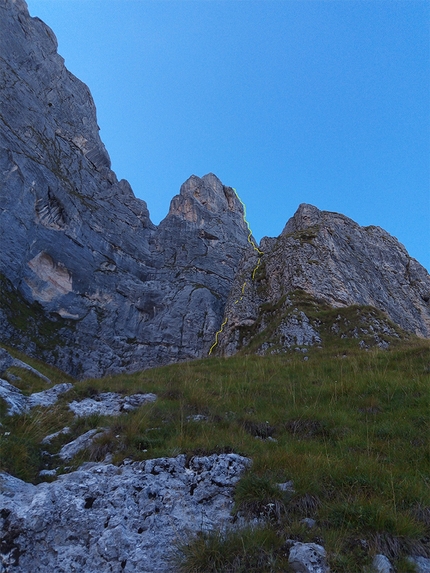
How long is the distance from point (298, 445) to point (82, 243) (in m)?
49.7

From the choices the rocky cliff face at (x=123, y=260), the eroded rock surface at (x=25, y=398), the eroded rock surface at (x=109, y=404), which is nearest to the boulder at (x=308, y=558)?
the eroded rock surface at (x=109, y=404)

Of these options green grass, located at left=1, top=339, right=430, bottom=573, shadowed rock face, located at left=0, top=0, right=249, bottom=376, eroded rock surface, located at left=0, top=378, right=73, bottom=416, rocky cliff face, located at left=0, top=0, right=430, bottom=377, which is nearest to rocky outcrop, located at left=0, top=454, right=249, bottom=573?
green grass, located at left=1, top=339, right=430, bottom=573

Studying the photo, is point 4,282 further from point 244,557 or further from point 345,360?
point 244,557

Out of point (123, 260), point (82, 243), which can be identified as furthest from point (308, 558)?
point (123, 260)

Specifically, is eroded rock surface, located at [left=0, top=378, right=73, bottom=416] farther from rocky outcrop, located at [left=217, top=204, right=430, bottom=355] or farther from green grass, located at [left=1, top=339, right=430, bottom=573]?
rocky outcrop, located at [left=217, top=204, right=430, bottom=355]

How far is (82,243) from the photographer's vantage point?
51.7 meters

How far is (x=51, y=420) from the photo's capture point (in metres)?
8.11

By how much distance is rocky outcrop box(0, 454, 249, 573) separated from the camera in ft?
14.5

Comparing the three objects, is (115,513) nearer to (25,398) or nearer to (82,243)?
(25,398)

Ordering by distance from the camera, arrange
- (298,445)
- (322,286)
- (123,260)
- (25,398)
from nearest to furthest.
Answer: (298,445), (25,398), (322,286), (123,260)

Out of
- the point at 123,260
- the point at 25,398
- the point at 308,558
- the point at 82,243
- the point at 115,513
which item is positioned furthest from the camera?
the point at 123,260

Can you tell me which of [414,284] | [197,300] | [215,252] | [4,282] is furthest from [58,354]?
[414,284]

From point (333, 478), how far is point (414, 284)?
40.2 metres

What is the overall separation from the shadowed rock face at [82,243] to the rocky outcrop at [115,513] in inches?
1422
